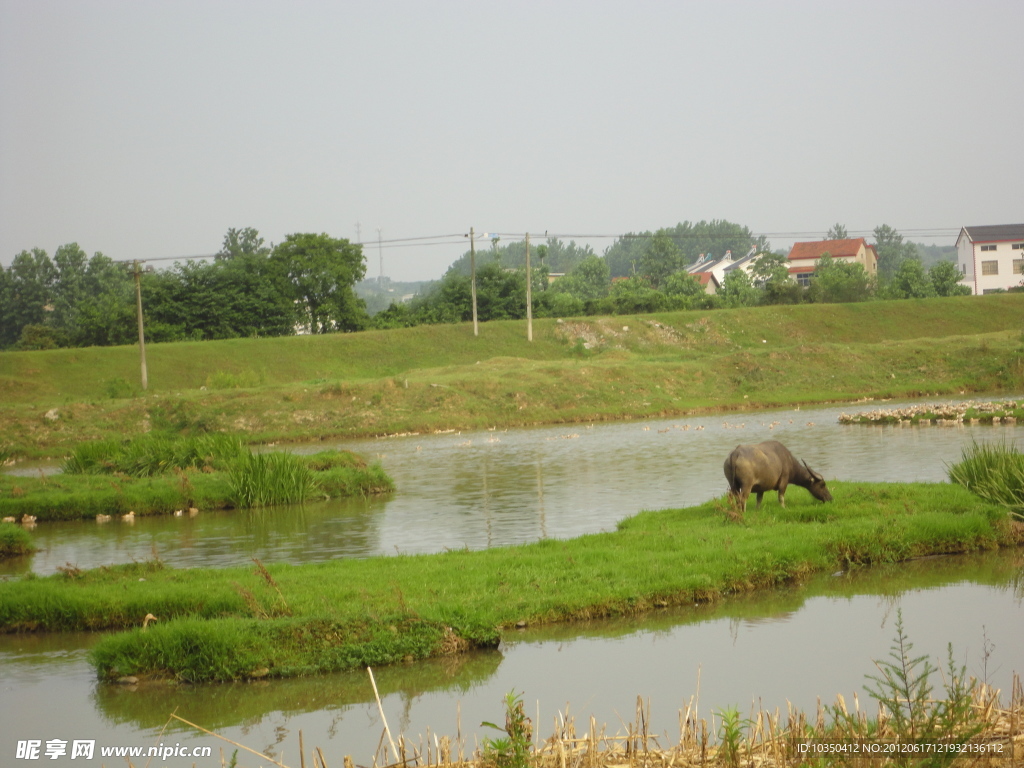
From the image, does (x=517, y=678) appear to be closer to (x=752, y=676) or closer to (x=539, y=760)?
(x=752, y=676)

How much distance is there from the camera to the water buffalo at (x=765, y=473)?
44.9ft

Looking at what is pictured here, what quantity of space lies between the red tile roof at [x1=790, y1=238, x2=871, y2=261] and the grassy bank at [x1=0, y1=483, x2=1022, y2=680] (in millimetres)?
105074

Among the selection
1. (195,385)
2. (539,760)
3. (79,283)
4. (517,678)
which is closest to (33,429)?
(195,385)

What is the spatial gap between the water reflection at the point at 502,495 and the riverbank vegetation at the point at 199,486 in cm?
62

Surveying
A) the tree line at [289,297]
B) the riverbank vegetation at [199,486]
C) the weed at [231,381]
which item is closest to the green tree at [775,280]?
the tree line at [289,297]

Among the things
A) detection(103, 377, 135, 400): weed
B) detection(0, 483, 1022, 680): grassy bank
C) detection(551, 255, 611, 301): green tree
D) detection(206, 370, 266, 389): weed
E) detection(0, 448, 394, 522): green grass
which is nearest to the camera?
detection(0, 483, 1022, 680): grassy bank

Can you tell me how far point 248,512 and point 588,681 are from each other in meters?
12.6

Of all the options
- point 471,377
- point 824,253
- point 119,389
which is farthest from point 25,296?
point 824,253

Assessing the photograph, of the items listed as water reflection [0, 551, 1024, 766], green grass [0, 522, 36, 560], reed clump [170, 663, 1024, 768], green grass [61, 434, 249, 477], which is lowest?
water reflection [0, 551, 1024, 766]

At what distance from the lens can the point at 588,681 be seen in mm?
8750

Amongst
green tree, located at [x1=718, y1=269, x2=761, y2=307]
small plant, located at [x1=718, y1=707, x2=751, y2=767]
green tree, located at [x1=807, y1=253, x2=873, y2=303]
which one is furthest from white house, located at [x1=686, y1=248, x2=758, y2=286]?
small plant, located at [x1=718, y1=707, x2=751, y2=767]

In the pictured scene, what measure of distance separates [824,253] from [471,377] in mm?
80555

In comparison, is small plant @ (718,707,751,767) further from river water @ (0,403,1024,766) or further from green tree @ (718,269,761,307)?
green tree @ (718,269,761,307)

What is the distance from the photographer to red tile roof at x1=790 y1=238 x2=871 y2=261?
112500 mm
